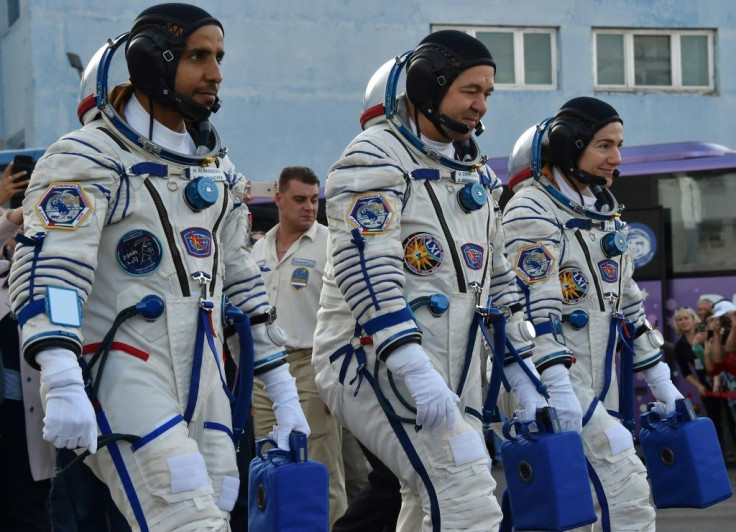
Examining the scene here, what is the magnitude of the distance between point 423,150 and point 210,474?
163 centimetres

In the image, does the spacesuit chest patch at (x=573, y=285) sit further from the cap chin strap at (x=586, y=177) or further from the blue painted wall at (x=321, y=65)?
the blue painted wall at (x=321, y=65)

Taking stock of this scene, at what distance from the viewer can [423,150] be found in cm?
543

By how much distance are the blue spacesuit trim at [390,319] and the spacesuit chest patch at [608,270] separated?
176 centimetres

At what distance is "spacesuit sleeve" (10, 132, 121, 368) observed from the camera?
4.17 metres

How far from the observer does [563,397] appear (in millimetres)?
5957

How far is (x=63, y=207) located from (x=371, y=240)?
1251mm

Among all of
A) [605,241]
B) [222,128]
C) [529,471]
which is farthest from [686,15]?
[529,471]

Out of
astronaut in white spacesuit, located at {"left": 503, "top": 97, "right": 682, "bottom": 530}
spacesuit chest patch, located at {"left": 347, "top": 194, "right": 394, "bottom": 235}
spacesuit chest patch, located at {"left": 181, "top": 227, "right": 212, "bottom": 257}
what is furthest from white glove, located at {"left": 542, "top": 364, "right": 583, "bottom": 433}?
spacesuit chest patch, located at {"left": 181, "top": 227, "right": 212, "bottom": 257}

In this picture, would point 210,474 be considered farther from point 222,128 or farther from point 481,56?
point 222,128

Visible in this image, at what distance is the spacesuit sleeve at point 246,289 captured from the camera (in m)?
4.90

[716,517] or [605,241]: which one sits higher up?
[605,241]

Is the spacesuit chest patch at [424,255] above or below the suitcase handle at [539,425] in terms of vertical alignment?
above

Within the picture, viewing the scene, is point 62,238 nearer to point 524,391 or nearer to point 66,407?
point 66,407

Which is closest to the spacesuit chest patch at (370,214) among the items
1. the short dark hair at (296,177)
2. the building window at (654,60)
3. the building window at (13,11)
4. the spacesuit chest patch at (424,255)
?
Answer: the spacesuit chest patch at (424,255)
